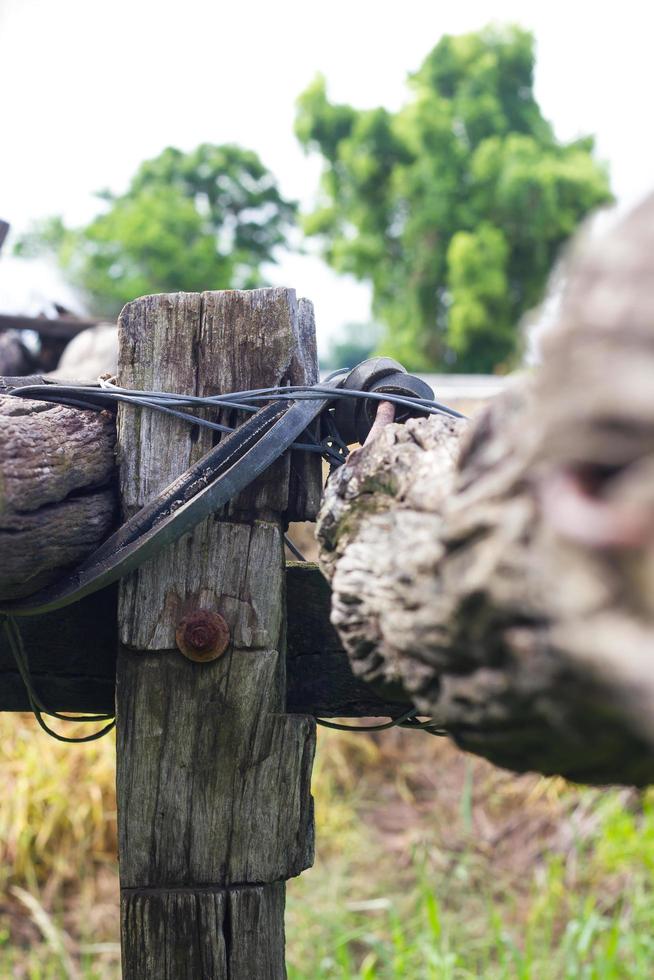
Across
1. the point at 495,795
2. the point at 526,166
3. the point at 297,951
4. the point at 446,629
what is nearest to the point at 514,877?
the point at 495,795

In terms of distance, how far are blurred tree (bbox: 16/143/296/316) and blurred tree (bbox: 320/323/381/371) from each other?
12979 mm

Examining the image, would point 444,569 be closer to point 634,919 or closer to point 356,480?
point 356,480

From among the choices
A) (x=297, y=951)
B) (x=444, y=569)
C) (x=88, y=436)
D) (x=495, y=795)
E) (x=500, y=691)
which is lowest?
(x=297, y=951)

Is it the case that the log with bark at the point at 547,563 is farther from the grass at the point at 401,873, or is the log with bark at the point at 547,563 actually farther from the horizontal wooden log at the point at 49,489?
the grass at the point at 401,873

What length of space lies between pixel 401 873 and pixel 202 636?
403 centimetres

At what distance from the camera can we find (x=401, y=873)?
16.5 feet

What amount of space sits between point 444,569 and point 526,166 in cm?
2120

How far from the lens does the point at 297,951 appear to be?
4168mm

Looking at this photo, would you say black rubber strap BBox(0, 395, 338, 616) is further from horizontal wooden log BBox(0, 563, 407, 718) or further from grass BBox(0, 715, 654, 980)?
grass BBox(0, 715, 654, 980)

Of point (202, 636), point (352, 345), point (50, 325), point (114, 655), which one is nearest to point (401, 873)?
point (50, 325)

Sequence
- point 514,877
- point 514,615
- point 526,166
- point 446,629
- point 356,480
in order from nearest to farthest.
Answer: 1. point 514,615
2. point 446,629
3. point 356,480
4. point 514,877
5. point 526,166

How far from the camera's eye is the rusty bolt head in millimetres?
1510

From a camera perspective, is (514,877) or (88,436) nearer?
(88,436)

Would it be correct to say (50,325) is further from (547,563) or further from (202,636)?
(547,563)
